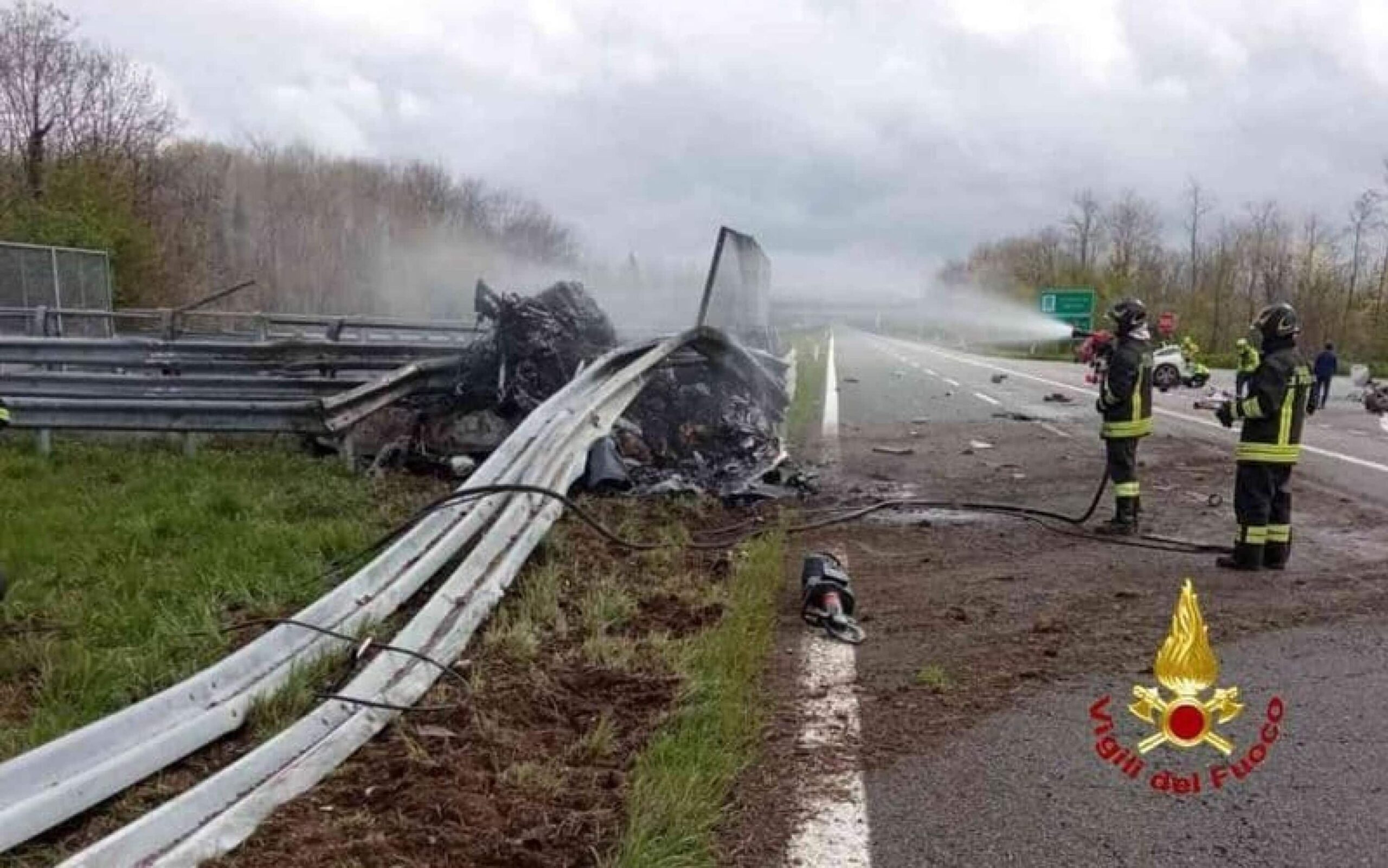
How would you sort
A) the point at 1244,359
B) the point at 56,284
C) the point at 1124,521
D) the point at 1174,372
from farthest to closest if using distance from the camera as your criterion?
1. the point at 1174,372
2. the point at 56,284
3. the point at 1244,359
4. the point at 1124,521

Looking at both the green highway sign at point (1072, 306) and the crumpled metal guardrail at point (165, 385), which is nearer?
the crumpled metal guardrail at point (165, 385)

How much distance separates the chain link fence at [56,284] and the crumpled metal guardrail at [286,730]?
11.5 meters

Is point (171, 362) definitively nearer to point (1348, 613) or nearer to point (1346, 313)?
point (1348, 613)

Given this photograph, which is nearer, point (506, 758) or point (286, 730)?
point (286, 730)

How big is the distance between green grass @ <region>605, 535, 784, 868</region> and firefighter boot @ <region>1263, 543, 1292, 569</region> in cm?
311

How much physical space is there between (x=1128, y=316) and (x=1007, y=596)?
2.92 meters

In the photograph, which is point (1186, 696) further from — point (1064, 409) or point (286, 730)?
point (1064, 409)

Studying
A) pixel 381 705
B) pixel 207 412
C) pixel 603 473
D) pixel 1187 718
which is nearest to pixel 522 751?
pixel 381 705

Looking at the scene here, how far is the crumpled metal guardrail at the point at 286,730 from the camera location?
97.0 inches

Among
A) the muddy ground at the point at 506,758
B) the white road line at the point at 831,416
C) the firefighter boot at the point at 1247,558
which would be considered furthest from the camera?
the white road line at the point at 831,416

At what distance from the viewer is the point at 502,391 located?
8031 millimetres

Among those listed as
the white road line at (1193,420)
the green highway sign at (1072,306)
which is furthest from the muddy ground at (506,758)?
the green highway sign at (1072,306)

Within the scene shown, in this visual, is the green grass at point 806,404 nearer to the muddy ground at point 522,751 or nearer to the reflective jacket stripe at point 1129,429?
the reflective jacket stripe at point 1129,429

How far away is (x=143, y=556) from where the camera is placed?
5.01m
